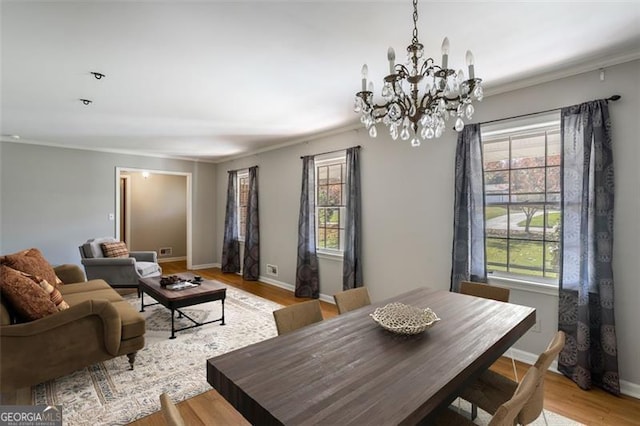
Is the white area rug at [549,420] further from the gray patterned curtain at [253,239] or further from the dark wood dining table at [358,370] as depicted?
the gray patterned curtain at [253,239]

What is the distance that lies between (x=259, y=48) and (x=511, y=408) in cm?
251

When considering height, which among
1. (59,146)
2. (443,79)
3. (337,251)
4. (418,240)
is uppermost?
(59,146)

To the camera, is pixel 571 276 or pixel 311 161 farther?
pixel 311 161

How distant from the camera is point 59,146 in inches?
216

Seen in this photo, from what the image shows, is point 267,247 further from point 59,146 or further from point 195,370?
point 59,146

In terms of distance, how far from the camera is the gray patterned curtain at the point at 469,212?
3035 mm

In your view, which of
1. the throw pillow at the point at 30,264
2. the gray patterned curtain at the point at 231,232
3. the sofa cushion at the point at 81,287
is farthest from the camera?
the gray patterned curtain at the point at 231,232

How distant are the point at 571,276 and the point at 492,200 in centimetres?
94

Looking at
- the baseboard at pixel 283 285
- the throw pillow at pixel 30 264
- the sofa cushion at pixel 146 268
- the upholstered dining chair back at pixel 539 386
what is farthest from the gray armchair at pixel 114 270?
the upholstered dining chair back at pixel 539 386

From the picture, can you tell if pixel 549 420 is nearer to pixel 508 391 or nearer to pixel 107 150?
pixel 508 391

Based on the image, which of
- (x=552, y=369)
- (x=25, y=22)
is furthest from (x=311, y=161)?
(x=552, y=369)

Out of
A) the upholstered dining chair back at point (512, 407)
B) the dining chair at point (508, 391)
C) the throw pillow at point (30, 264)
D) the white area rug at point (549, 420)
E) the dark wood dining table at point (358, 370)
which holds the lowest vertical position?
the white area rug at point (549, 420)

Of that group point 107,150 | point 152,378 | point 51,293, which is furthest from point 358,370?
point 107,150

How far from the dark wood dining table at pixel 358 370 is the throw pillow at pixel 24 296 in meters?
1.83
